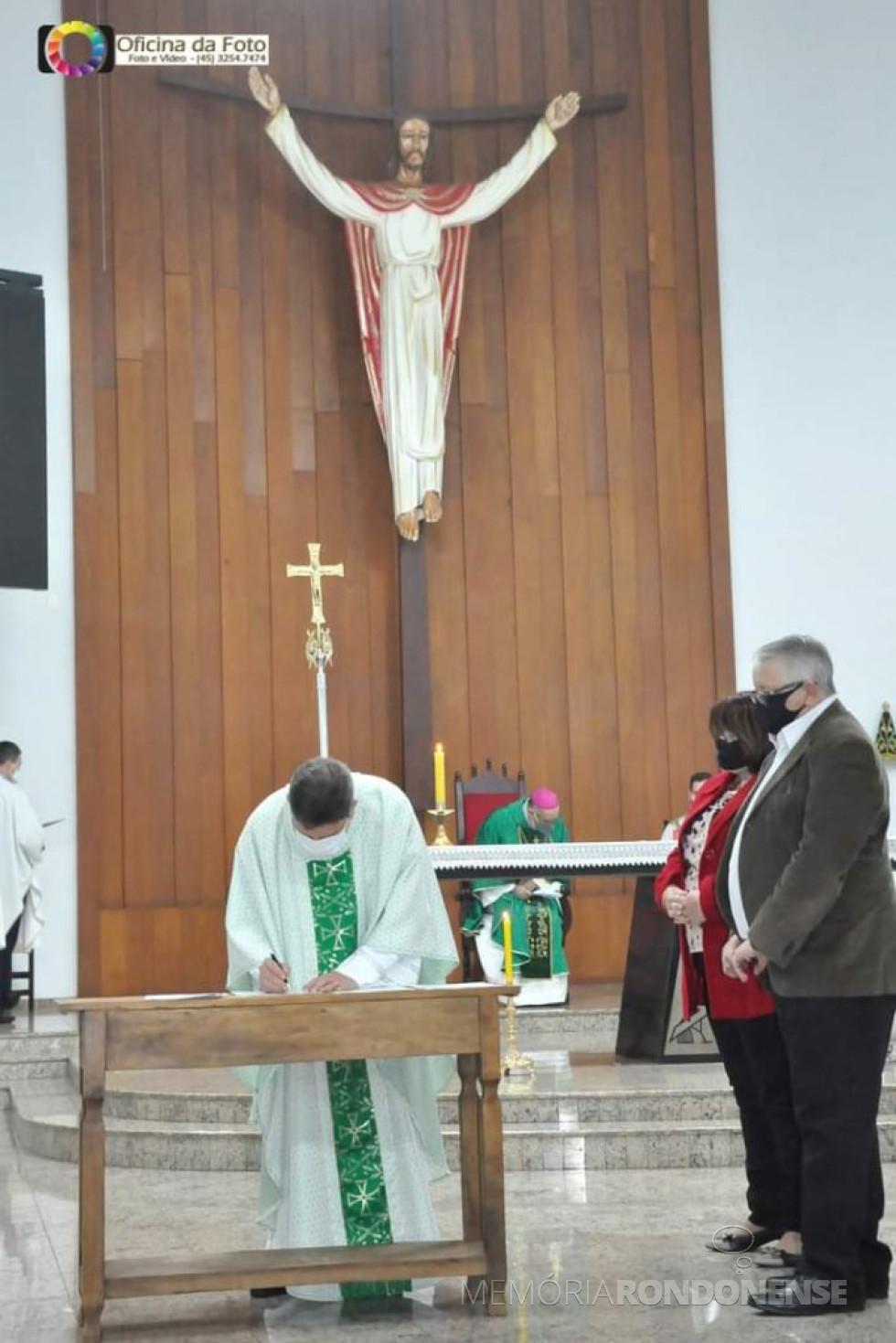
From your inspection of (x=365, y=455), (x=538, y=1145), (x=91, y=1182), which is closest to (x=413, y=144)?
(x=365, y=455)

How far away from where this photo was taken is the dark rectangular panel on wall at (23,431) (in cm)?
850

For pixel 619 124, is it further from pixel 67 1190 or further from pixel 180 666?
pixel 67 1190

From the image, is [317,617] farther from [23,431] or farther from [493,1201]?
[493,1201]

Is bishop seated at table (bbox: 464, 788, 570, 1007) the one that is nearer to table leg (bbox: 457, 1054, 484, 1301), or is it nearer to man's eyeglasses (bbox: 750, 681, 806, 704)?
table leg (bbox: 457, 1054, 484, 1301)

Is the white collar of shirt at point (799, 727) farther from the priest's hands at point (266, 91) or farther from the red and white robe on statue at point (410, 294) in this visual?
the priest's hands at point (266, 91)

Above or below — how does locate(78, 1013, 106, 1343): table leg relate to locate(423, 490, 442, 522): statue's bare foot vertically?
below

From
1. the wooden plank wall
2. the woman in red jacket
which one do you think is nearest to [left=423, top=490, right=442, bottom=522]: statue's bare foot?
the wooden plank wall

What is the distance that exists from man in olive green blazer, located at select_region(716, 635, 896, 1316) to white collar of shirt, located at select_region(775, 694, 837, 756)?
0.16ft

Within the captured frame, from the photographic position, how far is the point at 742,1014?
4.42m

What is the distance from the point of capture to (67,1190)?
5.73 m

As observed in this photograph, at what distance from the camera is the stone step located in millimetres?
5895

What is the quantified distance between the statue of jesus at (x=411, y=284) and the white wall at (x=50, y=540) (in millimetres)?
1387

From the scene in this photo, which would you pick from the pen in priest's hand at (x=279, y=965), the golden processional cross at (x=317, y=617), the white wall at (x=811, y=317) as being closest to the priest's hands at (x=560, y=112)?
the white wall at (x=811, y=317)

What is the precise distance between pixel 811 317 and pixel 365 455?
270 cm
